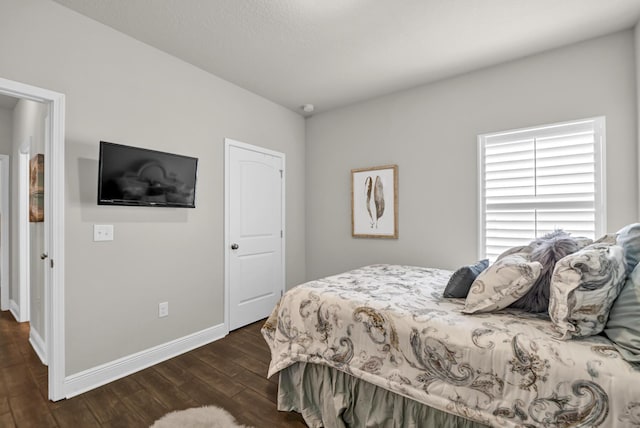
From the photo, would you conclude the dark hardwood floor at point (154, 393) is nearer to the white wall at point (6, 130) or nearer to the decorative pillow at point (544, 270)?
the decorative pillow at point (544, 270)

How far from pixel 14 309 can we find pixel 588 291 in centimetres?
566

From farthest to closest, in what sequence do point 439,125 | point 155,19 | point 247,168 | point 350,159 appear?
point 350,159 → point 247,168 → point 439,125 → point 155,19

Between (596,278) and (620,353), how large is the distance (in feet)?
0.92

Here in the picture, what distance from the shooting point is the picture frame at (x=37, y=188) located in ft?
8.77

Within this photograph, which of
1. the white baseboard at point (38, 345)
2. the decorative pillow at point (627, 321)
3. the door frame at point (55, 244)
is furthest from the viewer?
the white baseboard at point (38, 345)

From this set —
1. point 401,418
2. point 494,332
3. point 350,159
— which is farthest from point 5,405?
point 350,159

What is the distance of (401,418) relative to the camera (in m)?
1.57

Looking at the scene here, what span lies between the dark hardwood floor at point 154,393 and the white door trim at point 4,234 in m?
1.73

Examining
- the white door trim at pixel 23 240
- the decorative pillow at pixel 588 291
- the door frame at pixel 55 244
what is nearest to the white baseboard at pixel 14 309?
the white door trim at pixel 23 240

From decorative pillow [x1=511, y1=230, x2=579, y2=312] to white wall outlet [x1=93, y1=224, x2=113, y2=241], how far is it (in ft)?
9.24

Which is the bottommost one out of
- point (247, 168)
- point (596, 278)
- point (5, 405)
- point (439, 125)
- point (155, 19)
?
point (5, 405)

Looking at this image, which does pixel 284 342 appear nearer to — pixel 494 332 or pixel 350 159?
pixel 494 332

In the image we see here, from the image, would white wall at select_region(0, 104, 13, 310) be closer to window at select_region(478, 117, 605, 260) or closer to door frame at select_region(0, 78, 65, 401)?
door frame at select_region(0, 78, 65, 401)

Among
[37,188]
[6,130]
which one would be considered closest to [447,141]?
[37,188]
